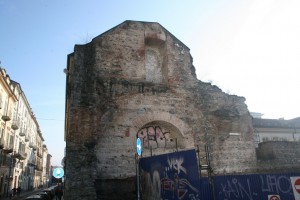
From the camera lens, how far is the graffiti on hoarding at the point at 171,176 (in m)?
6.32

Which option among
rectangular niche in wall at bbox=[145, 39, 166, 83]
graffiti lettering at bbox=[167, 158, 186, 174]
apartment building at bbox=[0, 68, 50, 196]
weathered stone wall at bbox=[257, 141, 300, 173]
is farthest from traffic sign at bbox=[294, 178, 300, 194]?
apartment building at bbox=[0, 68, 50, 196]

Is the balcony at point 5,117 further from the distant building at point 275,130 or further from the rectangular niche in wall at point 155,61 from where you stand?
the distant building at point 275,130

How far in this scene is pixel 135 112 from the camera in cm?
983

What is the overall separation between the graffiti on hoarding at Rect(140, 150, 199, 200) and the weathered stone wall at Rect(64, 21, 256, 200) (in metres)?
0.99

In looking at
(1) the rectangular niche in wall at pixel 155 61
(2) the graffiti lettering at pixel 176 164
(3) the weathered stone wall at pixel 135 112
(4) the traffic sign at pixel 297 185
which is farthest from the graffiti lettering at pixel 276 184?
(1) the rectangular niche in wall at pixel 155 61

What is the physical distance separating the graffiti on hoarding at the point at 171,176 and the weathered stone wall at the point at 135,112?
3.25 ft

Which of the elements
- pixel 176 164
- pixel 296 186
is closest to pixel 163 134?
pixel 176 164

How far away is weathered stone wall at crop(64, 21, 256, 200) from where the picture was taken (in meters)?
8.78

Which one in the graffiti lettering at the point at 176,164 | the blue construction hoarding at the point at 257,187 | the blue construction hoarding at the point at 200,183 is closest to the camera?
the blue construction hoarding at the point at 257,187

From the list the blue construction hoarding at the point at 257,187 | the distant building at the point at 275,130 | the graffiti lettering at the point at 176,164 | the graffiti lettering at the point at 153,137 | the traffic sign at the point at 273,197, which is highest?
the distant building at the point at 275,130

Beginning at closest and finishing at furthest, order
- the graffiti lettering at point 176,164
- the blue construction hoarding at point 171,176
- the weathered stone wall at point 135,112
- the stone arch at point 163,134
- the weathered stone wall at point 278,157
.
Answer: the blue construction hoarding at point 171,176
the graffiti lettering at point 176,164
the weathered stone wall at point 135,112
the stone arch at point 163,134
the weathered stone wall at point 278,157

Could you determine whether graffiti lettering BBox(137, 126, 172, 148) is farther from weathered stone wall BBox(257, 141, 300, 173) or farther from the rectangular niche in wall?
weathered stone wall BBox(257, 141, 300, 173)

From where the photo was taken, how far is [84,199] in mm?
8297

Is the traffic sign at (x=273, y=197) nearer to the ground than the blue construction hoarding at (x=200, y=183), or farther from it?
nearer to the ground
